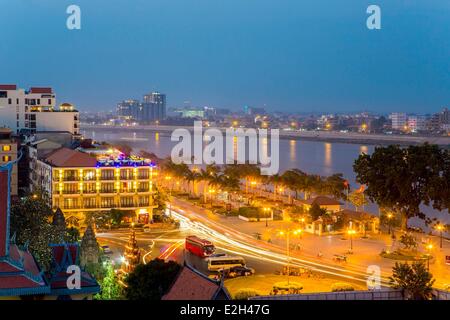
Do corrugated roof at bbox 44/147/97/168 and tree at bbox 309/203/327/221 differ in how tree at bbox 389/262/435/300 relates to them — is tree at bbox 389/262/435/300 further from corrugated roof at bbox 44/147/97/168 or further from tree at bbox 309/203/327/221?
corrugated roof at bbox 44/147/97/168

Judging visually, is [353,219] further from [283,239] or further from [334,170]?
[334,170]

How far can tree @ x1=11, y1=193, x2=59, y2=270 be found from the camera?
1421 cm

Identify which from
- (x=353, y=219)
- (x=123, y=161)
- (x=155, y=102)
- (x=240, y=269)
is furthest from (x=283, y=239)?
(x=155, y=102)

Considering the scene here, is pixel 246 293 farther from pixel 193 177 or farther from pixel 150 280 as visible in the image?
pixel 193 177

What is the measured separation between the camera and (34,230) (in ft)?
57.1

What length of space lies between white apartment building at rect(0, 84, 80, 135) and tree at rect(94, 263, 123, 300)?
101 feet

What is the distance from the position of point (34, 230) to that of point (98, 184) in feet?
36.8

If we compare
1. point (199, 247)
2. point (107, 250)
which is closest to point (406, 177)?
point (199, 247)

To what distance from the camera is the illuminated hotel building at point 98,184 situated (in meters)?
28.2

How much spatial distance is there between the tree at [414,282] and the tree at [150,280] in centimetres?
452

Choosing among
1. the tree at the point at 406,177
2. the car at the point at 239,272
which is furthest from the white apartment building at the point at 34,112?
the car at the point at 239,272

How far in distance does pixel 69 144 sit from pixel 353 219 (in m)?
19.7

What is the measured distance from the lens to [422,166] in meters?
23.6

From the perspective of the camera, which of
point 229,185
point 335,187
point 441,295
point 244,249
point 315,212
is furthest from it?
point 229,185
